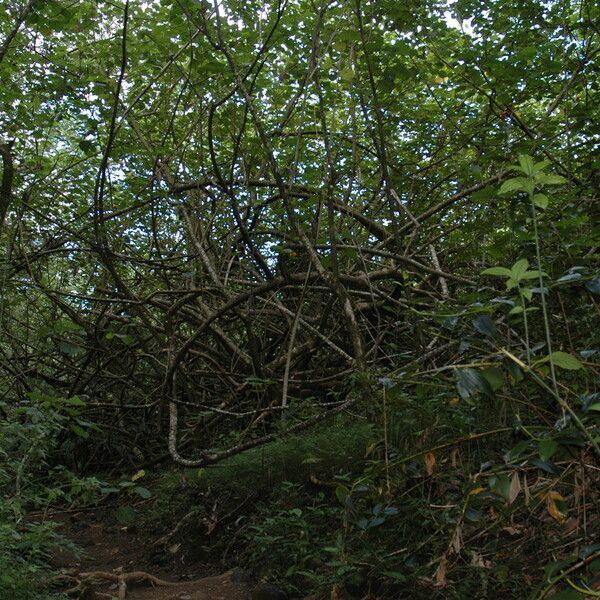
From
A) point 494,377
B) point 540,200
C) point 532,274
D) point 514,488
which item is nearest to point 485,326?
point 494,377

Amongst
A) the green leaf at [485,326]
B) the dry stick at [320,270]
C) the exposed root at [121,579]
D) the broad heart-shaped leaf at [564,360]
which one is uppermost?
the dry stick at [320,270]

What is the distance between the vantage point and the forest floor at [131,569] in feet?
12.1

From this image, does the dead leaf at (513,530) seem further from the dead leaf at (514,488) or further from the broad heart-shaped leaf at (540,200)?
the broad heart-shaped leaf at (540,200)

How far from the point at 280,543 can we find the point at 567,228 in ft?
6.93

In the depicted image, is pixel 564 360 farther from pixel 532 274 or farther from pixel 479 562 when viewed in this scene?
pixel 479 562

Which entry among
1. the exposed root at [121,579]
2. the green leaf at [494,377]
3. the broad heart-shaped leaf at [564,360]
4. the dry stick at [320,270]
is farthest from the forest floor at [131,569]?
the broad heart-shaped leaf at [564,360]

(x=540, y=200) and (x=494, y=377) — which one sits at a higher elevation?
→ (x=540, y=200)

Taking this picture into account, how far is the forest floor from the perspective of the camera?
368 cm

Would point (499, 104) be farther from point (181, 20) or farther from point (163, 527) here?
point (163, 527)

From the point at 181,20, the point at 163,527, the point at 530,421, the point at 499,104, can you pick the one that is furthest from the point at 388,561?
the point at 181,20

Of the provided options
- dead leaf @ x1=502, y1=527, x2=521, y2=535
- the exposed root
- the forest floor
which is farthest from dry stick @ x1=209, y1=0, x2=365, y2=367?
the exposed root

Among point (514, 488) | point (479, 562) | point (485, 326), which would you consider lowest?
point (479, 562)

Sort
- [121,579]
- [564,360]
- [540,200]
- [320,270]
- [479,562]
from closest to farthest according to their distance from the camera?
[564,360] → [540,200] → [479,562] → [121,579] → [320,270]

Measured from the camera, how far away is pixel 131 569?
170 inches
